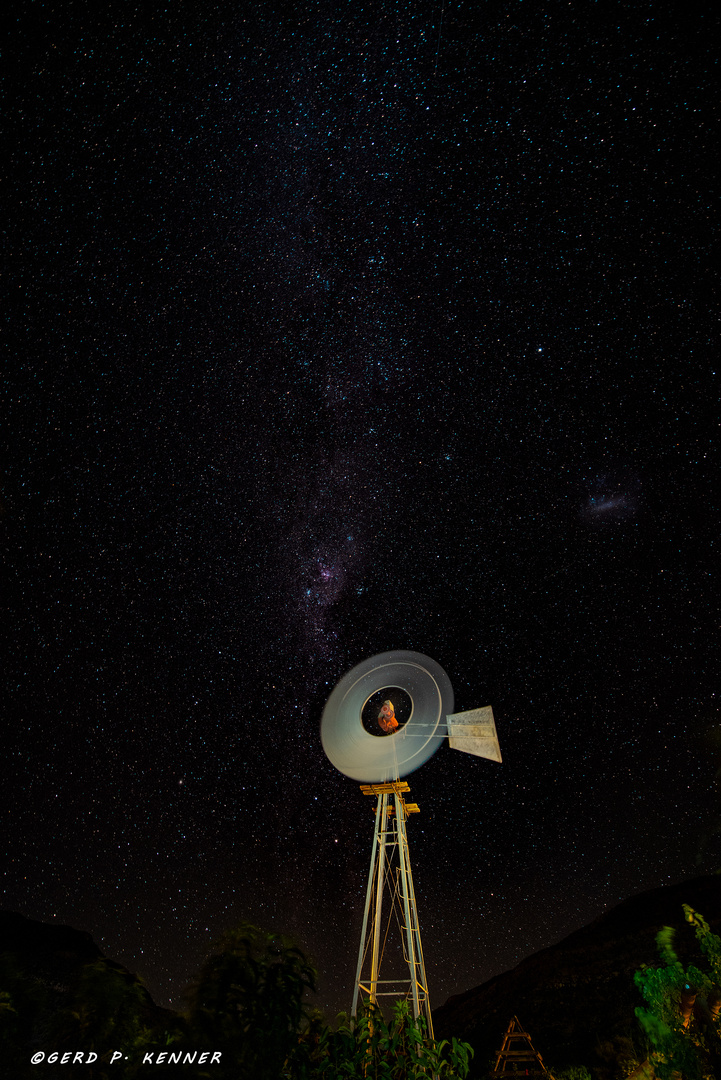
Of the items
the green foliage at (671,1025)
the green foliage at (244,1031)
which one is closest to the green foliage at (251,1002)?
the green foliage at (244,1031)

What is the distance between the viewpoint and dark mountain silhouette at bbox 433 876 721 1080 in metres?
42.0

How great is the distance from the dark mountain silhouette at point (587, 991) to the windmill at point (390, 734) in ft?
108

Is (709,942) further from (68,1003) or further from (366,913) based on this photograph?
(68,1003)

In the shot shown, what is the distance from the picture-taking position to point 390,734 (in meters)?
12.7

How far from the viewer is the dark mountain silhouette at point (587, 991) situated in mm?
42031

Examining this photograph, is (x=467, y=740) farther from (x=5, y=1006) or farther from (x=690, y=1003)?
(x=690, y=1003)

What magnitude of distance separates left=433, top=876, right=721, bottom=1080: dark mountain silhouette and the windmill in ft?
108

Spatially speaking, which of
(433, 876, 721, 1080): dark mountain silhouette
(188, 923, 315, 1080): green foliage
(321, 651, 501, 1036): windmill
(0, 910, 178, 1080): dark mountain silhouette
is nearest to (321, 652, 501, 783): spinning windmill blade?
(321, 651, 501, 1036): windmill

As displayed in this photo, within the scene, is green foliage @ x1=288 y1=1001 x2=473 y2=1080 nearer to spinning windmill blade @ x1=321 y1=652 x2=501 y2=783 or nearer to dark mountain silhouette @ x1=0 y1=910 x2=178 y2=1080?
dark mountain silhouette @ x1=0 y1=910 x2=178 y2=1080

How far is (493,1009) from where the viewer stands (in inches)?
2180

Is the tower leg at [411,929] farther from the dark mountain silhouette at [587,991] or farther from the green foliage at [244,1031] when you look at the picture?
the dark mountain silhouette at [587,991]

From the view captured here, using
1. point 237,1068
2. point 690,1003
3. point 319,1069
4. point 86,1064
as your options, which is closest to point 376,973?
point 319,1069

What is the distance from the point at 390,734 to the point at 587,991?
56045 millimetres

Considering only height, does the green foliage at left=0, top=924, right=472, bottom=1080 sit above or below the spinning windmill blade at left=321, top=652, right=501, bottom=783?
below
